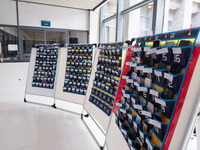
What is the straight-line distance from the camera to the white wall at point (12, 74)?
515 centimetres

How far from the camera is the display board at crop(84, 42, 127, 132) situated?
1.98 metres

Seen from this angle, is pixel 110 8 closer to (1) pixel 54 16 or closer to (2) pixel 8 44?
(1) pixel 54 16

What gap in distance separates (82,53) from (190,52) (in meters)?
2.46

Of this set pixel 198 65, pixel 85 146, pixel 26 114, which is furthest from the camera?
pixel 26 114

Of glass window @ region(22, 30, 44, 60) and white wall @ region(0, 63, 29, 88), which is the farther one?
glass window @ region(22, 30, 44, 60)

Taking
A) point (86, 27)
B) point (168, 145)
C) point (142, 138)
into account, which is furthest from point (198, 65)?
point (86, 27)

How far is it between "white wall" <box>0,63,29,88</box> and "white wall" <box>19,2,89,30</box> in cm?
169

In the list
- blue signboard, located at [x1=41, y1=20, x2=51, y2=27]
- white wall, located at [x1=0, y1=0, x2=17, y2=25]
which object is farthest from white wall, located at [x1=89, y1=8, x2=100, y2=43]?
white wall, located at [x1=0, y1=0, x2=17, y2=25]

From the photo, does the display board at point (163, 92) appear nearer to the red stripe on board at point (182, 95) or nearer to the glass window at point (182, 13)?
the red stripe on board at point (182, 95)

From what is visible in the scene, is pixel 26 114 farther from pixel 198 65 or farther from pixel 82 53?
pixel 198 65

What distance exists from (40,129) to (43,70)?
65.1 inches

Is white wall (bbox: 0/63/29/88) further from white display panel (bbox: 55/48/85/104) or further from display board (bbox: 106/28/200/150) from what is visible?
display board (bbox: 106/28/200/150)

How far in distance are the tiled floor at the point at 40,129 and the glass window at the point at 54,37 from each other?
3.43 metres

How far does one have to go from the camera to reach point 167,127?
0.88 meters
